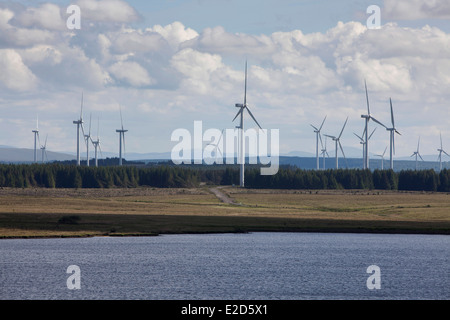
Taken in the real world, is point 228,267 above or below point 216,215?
below

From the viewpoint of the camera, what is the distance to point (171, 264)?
7844 centimetres

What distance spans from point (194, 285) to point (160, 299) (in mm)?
6908

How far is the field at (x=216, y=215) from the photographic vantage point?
11062cm

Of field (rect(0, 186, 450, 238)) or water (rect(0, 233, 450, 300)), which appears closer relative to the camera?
water (rect(0, 233, 450, 300))

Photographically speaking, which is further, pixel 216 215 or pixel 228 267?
pixel 216 215

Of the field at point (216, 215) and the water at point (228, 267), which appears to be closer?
A: the water at point (228, 267)

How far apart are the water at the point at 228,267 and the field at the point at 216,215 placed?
17.4 ft

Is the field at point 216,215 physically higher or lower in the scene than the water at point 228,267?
higher

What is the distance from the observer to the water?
201ft

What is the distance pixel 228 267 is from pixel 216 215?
60.6m

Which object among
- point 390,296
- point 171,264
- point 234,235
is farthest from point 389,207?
point 390,296

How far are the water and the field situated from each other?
5293 millimetres

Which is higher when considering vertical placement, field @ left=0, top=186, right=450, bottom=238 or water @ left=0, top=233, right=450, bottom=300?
field @ left=0, top=186, right=450, bottom=238

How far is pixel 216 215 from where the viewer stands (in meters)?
138
